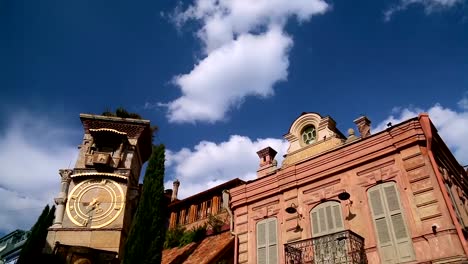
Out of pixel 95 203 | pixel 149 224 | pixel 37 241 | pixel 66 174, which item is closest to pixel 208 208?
pixel 95 203

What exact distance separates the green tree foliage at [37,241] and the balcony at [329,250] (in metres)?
11.6

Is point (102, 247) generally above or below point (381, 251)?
above

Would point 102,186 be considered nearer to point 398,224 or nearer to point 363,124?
point 363,124

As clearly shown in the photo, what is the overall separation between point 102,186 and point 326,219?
40.2 feet

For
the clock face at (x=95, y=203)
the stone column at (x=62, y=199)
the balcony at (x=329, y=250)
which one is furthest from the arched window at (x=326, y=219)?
the stone column at (x=62, y=199)

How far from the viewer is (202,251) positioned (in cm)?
1630

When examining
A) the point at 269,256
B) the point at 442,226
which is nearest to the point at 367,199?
the point at 442,226

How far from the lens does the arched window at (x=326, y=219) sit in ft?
39.2

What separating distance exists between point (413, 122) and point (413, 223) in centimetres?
314

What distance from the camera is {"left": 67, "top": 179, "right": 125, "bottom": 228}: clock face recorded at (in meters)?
18.2

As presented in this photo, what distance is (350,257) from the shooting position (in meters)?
10.5

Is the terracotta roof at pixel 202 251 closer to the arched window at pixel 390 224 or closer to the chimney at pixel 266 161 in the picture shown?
the chimney at pixel 266 161

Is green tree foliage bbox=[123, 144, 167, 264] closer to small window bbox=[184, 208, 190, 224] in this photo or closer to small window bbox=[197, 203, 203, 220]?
small window bbox=[197, 203, 203, 220]

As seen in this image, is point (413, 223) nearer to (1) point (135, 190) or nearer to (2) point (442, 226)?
(2) point (442, 226)
